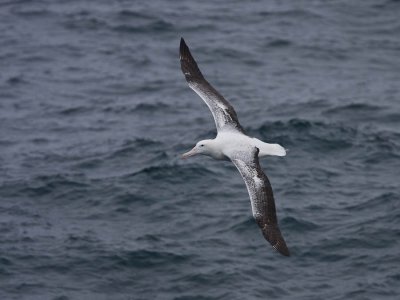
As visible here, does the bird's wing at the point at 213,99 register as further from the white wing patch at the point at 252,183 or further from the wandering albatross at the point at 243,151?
the white wing patch at the point at 252,183

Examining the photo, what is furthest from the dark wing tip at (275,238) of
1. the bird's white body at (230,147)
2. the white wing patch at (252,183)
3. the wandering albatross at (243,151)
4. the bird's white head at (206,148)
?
the bird's white head at (206,148)

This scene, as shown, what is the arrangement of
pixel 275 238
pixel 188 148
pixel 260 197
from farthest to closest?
1. pixel 188 148
2. pixel 260 197
3. pixel 275 238

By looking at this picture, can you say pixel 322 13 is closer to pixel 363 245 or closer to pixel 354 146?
pixel 354 146

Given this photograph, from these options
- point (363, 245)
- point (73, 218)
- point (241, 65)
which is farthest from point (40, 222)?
point (241, 65)

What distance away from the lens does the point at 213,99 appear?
18.6 m

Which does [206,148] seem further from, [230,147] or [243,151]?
[243,151]

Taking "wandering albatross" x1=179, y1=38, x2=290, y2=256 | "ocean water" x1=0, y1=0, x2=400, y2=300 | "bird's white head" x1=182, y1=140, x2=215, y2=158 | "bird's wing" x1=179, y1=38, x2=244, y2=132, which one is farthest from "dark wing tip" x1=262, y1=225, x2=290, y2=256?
"ocean water" x1=0, y1=0, x2=400, y2=300

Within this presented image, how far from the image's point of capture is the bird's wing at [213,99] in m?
18.2

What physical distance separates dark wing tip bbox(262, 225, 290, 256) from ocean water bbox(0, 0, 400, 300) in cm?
341

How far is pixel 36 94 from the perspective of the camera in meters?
27.6

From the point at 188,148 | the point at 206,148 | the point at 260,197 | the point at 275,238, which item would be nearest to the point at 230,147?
the point at 206,148

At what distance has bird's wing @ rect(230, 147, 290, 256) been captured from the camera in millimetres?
15195

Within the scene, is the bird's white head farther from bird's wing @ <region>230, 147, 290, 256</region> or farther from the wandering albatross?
bird's wing @ <region>230, 147, 290, 256</region>

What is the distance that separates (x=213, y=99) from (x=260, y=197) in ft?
11.7
